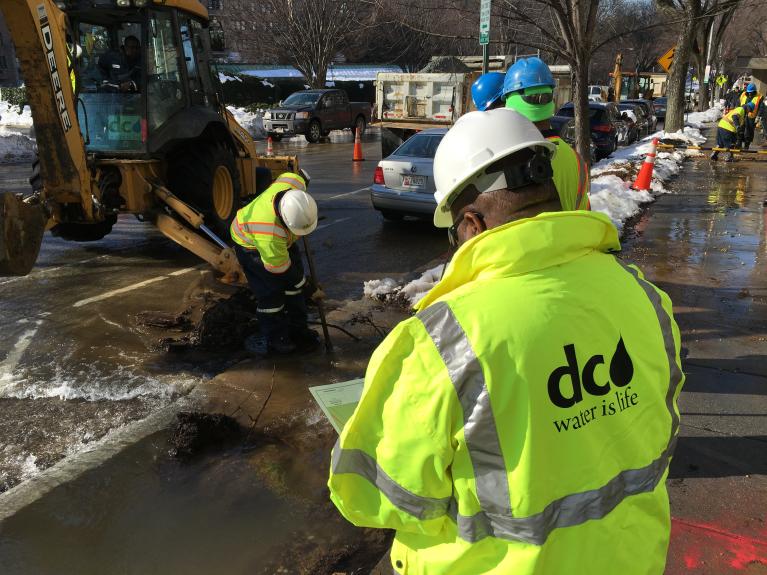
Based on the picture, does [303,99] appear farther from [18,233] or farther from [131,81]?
[18,233]

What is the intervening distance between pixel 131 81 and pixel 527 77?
4622 millimetres

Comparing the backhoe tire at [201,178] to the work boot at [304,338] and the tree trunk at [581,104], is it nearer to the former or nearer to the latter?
the work boot at [304,338]

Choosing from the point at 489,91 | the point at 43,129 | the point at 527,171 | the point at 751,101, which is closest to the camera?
the point at 527,171

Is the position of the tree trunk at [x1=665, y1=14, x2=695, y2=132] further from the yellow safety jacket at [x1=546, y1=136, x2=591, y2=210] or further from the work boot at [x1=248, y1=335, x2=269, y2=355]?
the yellow safety jacket at [x1=546, y1=136, x2=591, y2=210]

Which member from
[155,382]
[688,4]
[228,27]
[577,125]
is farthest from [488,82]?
[228,27]

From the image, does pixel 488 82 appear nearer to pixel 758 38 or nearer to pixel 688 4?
pixel 688 4

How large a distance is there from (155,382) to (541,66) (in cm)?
360

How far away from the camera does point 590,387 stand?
1274 mm

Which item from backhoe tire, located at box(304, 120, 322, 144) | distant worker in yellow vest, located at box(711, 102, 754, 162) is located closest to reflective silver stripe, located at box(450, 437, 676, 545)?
distant worker in yellow vest, located at box(711, 102, 754, 162)

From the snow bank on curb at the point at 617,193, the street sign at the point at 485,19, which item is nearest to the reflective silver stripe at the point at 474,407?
the snow bank on curb at the point at 617,193

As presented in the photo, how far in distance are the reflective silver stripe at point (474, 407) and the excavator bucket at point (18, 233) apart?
4.17 meters

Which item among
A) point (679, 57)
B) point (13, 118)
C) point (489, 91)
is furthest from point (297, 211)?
point (13, 118)

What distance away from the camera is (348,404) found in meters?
2.17

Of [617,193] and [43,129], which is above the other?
[43,129]
